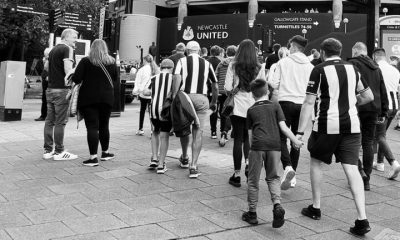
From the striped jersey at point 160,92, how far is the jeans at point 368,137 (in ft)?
8.68

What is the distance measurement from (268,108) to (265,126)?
7.4 inches

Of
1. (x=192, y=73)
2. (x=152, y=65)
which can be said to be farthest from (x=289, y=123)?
(x=152, y=65)

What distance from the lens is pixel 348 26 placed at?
3509cm

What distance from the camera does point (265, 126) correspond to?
15.1 feet

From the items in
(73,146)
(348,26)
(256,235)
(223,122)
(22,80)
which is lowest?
(256,235)

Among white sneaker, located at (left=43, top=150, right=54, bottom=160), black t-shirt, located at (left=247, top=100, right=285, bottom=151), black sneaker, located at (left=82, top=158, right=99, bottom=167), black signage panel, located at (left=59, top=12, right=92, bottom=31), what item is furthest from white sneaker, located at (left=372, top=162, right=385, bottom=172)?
black signage panel, located at (left=59, top=12, right=92, bottom=31)

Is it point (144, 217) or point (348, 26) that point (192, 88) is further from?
point (348, 26)

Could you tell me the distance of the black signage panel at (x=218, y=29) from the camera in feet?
120

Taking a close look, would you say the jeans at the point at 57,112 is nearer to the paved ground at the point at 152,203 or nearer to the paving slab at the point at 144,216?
the paved ground at the point at 152,203

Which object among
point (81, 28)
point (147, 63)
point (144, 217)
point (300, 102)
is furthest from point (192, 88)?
point (81, 28)

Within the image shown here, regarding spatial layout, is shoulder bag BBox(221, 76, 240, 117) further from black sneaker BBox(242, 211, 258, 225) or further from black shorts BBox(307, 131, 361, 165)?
black sneaker BBox(242, 211, 258, 225)

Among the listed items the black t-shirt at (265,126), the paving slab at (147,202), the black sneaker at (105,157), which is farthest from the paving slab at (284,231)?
the black sneaker at (105,157)

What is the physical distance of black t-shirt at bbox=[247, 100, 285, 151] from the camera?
4.58 meters

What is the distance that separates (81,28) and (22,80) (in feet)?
34.1
